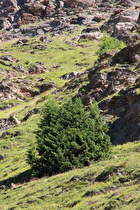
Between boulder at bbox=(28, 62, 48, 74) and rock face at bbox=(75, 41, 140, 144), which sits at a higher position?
rock face at bbox=(75, 41, 140, 144)

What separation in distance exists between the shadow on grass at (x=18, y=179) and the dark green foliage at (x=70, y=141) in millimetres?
1528

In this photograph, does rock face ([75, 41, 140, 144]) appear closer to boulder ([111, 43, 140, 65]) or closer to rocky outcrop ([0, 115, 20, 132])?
boulder ([111, 43, 140, 65])

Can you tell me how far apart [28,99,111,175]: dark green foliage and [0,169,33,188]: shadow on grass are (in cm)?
153

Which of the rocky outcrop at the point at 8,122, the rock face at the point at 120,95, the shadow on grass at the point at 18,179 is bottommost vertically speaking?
the rocky outcrop at the point at 8,122

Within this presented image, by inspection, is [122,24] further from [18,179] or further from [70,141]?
[70,141]

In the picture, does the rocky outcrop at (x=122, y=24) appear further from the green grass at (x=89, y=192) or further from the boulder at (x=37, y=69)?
the green grass at (x=89, y=192)

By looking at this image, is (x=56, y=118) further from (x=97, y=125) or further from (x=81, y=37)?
(x=81, y=37)

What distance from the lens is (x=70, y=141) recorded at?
97.3ft

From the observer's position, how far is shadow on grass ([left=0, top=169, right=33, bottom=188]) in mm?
31778

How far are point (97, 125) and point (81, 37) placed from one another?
532ft

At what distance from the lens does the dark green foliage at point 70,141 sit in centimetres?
2814

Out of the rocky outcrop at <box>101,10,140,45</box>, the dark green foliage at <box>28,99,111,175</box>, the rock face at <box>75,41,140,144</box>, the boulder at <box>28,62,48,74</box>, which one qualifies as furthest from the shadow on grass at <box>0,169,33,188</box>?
the rocky outcrop at <box>101,10,140,45</box>

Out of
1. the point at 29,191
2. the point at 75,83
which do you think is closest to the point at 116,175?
the point at 29,191

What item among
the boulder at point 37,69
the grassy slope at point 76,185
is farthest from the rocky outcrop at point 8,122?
the boulder at point 37,69
